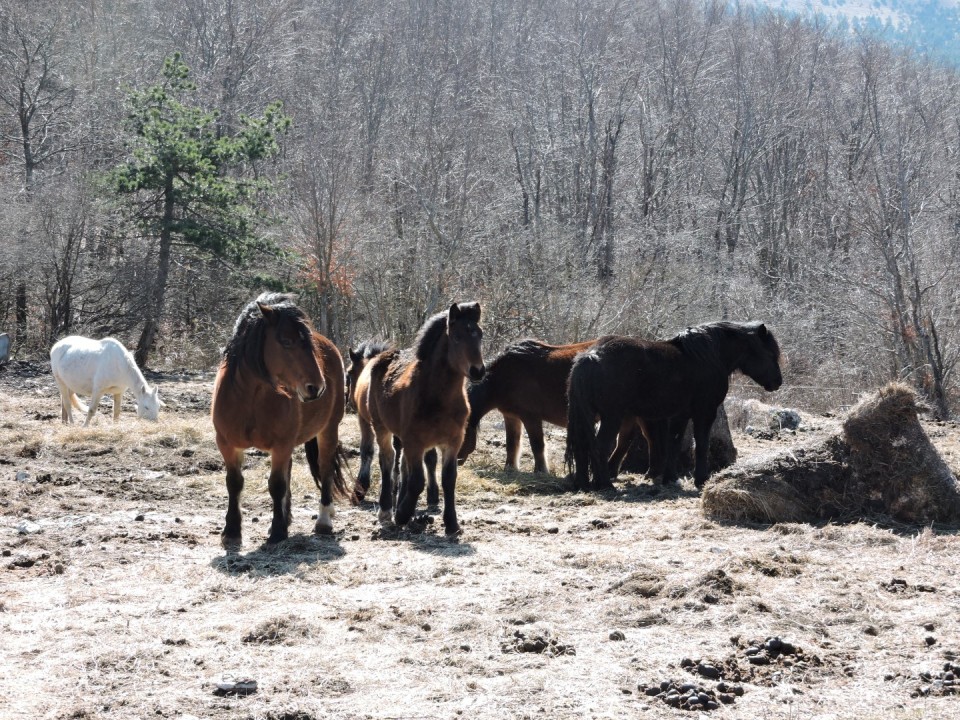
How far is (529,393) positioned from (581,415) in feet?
3.68

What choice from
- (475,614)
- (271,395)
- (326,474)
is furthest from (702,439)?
(475,614)

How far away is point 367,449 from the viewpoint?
379 inches

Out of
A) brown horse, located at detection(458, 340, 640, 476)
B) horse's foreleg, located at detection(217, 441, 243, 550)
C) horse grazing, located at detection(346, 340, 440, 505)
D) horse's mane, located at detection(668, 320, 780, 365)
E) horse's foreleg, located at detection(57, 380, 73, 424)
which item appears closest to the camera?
horse's foreleg, located at detection(217, 441, 243, 550)

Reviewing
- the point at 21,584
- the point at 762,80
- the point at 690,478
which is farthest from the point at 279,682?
the point at 762,80

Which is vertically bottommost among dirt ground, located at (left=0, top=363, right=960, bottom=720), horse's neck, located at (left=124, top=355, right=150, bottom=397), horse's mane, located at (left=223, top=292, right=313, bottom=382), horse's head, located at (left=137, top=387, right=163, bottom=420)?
dirt ground, located at (left=0, top=363, right=960, bottom=720)

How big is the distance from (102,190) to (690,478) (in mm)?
17719

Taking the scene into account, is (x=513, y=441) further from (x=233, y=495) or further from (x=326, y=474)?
(x=233, y=495)

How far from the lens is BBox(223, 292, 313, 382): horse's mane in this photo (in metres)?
6.95

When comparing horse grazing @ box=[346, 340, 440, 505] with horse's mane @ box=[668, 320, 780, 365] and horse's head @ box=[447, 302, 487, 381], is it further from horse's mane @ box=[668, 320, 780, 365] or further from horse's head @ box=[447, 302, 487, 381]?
horse's mane @ box=[668, 320, 780, 365]

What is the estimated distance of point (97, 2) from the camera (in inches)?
1630

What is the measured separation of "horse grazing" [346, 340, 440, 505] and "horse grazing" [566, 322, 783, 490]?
5.18ft

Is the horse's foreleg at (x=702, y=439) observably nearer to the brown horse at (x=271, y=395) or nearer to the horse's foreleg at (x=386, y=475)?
the horse's foreleg at (x=386, y=475)

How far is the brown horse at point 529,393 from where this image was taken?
10789 millimetres

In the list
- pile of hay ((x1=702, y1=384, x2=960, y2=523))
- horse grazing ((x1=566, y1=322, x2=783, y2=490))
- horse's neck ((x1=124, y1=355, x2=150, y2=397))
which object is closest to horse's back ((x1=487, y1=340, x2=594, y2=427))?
horse grazing ((x1=566, y1=322, x2=783, y2=490))
